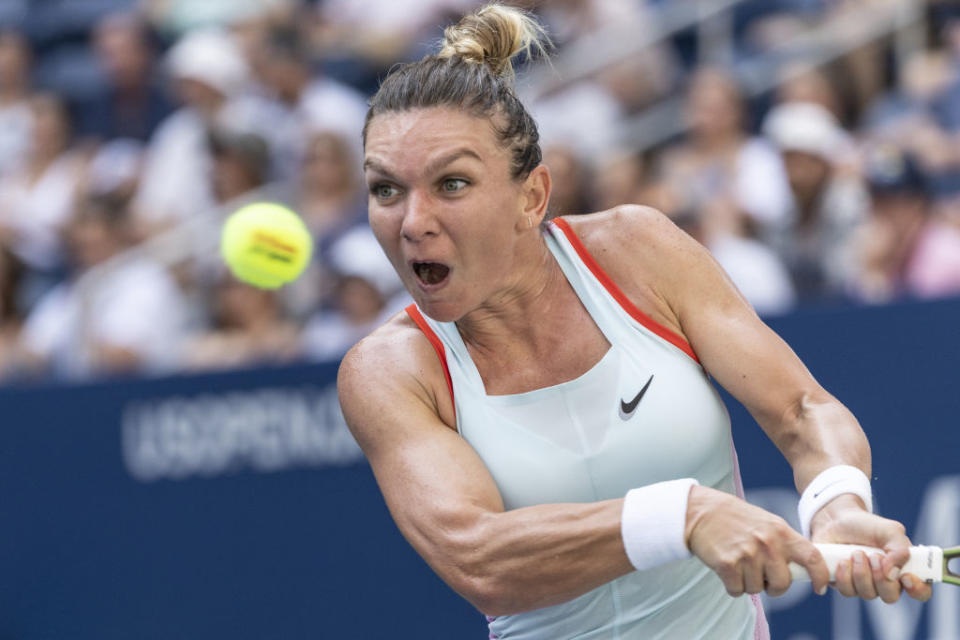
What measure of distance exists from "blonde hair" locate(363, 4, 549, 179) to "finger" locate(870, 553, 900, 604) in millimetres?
944

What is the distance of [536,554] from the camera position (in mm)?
2330

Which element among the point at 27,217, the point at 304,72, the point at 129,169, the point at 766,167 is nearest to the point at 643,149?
the point at 766,167

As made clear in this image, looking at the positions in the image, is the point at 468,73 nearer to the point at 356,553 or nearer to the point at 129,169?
the point at 356,553

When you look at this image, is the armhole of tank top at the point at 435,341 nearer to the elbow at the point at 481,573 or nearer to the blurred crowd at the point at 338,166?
the elbow at the point at 481,573

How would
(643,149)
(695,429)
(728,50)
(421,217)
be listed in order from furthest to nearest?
(728,50) < (643,149) < (695,429) < (421,217)

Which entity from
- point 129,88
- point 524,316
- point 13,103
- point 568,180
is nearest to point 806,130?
point 568,180

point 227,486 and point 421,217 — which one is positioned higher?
point 421,217

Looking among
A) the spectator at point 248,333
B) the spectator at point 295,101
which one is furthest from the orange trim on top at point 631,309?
the spectator at point 295,101

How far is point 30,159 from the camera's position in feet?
26.2

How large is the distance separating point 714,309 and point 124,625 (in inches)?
134

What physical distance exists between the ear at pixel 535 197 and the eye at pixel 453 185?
7.0 inches

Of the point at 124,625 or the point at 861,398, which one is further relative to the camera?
the point at 124,625

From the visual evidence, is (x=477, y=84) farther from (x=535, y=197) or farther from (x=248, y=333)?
(x=248, y=333)

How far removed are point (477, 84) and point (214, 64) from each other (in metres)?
4.90
